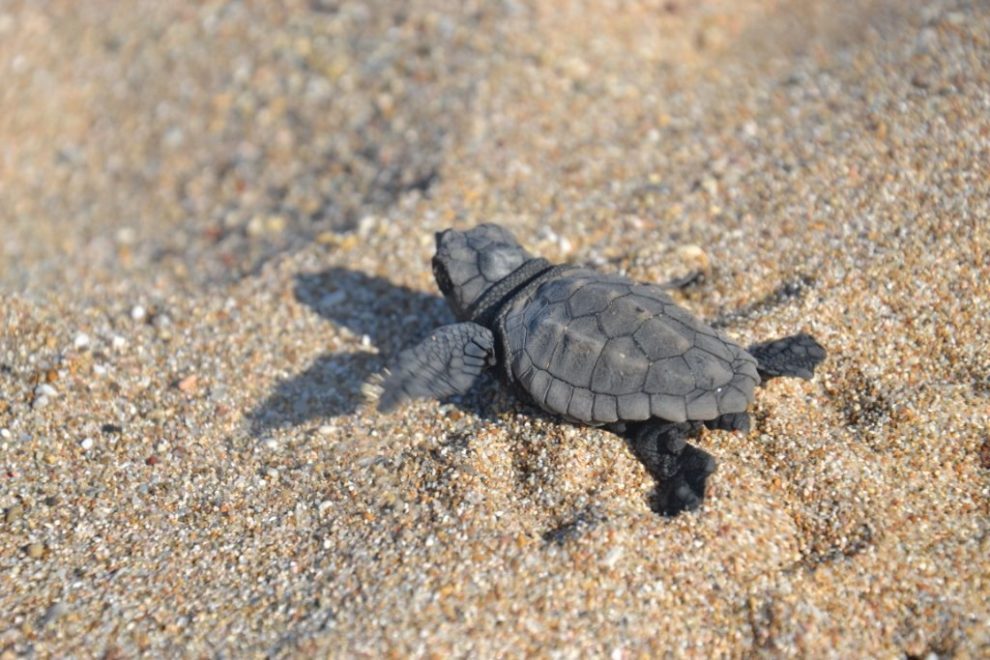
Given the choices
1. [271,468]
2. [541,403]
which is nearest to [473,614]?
[541,403]

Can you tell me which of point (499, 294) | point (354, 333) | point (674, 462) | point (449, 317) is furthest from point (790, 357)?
point (354, 333)

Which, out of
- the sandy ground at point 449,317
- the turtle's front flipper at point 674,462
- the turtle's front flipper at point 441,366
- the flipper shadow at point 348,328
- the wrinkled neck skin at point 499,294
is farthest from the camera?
the flipper shadow at point 348,328

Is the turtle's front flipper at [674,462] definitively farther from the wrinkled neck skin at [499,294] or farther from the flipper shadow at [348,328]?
the flipper shadow at [348,328]

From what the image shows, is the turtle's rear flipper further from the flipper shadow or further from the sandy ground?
the flipper shadow

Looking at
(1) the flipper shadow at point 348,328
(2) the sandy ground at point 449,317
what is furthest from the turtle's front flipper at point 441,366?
(1) the flipper shadow at point 348,328

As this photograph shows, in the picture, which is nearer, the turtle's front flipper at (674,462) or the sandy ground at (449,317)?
the sandy ground at (449,317)

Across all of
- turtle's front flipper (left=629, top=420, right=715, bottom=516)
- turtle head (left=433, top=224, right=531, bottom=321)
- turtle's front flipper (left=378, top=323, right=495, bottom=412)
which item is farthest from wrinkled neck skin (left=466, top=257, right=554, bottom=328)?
turtle's front flipper (left=629, top=420, right=715, bottom=516)

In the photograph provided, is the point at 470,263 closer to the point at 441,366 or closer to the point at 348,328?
the point at 441,366

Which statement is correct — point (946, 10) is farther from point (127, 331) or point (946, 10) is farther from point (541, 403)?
point (127, 331)
